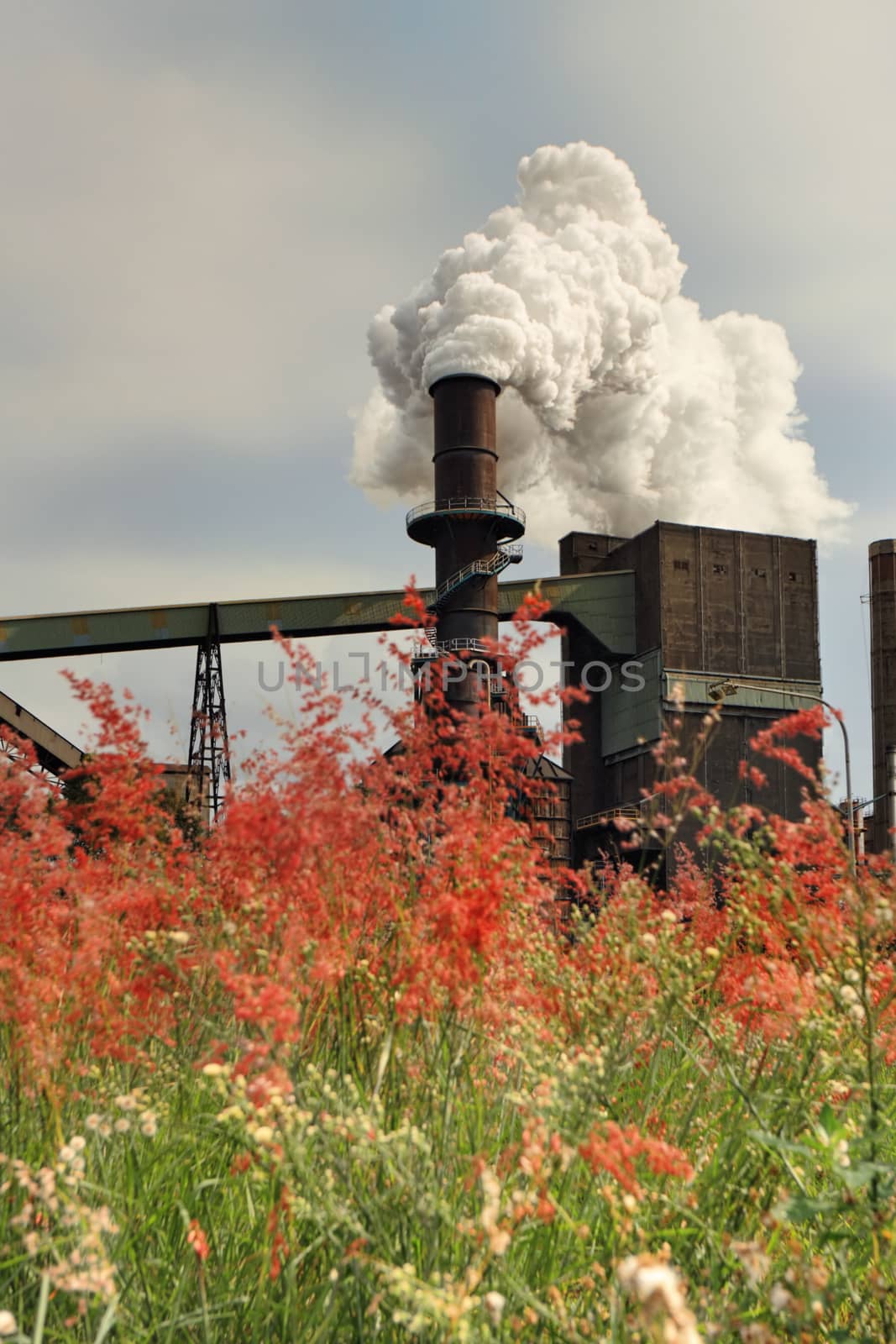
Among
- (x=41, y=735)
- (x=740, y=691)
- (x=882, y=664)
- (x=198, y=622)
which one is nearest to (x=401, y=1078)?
(x=41, y=735)

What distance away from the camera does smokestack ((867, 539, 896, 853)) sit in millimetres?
47500

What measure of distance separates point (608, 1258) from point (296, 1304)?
0.95 m

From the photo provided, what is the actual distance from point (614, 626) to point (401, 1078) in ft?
147

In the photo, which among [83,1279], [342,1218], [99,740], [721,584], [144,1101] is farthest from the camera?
[721,584]

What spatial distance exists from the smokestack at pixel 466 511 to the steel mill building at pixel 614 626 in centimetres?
6

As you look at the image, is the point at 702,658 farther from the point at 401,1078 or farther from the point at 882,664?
the point at 401,1078

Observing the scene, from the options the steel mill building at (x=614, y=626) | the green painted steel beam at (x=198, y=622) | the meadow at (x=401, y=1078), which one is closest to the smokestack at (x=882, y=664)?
the steel mill building at (x=614, y=626)

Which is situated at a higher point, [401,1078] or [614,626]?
[614,626]

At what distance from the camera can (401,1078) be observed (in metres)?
3.73

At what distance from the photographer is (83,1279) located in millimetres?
2246

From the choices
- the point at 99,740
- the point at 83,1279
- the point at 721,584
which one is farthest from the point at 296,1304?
the point at 721,584

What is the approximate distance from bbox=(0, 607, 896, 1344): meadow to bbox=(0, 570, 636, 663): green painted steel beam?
37.8 meters

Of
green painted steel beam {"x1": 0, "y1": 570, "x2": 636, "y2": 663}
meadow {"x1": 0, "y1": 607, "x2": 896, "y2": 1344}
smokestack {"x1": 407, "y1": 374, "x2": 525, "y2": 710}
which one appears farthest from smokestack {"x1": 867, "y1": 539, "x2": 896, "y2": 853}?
meadow {"x1": 0, "y1": 607, "x2": 896, "y2": 1344}

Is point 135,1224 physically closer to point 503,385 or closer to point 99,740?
point 99,740
